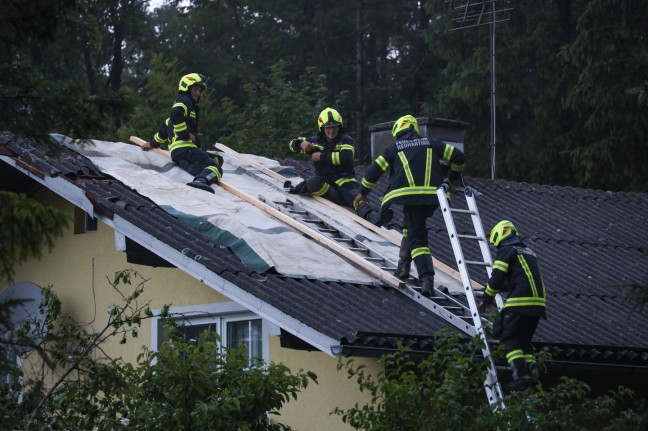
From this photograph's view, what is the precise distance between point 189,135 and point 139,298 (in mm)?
2440

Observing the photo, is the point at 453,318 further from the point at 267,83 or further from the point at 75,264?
the point at 267,83

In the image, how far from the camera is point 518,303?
10766 millimetres

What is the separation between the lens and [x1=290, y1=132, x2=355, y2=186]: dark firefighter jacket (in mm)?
14391

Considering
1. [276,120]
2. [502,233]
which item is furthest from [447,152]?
[276,120]

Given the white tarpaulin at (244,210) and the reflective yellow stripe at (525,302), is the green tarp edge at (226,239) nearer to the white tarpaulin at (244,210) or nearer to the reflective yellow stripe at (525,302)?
the white tarpaulin at (244,210)

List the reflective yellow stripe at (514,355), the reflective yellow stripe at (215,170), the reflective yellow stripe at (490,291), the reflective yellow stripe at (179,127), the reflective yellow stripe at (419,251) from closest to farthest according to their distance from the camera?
the reflective yellow stripe at (514,355), the reflective yellow stripe at (490,291), the reflective yellow stripe at (419,251), the reflective yellow stripe at (215,170), the reflective yellow stripe at (179,127)

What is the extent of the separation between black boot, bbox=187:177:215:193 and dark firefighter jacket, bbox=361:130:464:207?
1.99m

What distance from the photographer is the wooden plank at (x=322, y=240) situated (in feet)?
39.8

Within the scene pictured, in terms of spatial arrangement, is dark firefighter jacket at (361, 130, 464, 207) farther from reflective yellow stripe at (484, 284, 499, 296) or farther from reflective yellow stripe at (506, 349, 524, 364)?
reflective yellow stripe at (506, 349, 524, 364)

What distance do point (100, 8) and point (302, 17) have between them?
232 inches

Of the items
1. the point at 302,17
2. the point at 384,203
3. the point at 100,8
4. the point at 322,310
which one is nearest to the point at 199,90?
the point at 384,203

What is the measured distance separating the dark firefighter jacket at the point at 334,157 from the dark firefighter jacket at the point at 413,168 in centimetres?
162

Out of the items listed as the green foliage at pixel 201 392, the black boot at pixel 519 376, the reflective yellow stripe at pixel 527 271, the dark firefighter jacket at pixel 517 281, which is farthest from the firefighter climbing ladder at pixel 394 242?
the green foliage at pixel 201 392

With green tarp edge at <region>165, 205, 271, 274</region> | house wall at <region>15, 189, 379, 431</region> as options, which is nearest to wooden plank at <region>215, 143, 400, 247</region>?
green tarp edge at <region>165, 205, 271, 274</region>
